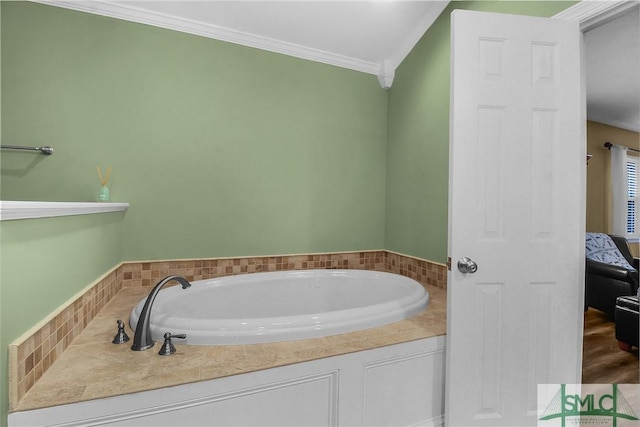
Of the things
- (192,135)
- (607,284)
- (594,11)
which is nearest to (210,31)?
(192,135)

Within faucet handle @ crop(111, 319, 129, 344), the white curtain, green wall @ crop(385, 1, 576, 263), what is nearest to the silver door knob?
green wall @ crop(385, 1, 576, 263)

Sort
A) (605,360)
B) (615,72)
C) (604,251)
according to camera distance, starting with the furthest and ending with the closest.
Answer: (604,251) → (615,72) → (605,360)

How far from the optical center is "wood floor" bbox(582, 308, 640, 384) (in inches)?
79.5

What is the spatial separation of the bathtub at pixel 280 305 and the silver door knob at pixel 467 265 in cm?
41

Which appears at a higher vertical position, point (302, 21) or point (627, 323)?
point (302, 21)

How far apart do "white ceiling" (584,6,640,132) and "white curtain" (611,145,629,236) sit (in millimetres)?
466

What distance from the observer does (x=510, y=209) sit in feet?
4.46

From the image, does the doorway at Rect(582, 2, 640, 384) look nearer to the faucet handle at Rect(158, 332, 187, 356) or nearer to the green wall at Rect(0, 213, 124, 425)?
the faucet handle at Rect(158, 332, 187, 356)

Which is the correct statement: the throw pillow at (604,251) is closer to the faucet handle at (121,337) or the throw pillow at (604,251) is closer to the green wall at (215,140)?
the green wall at (215,140)

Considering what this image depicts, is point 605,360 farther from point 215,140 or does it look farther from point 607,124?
point 607,124

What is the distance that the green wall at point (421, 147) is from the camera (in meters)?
2.15

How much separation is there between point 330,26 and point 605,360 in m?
3.35

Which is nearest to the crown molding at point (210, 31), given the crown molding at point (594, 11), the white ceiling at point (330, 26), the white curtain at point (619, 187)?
the white ceiling at point (330, 26)

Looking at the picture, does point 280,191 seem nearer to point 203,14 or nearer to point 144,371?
point 203,14
